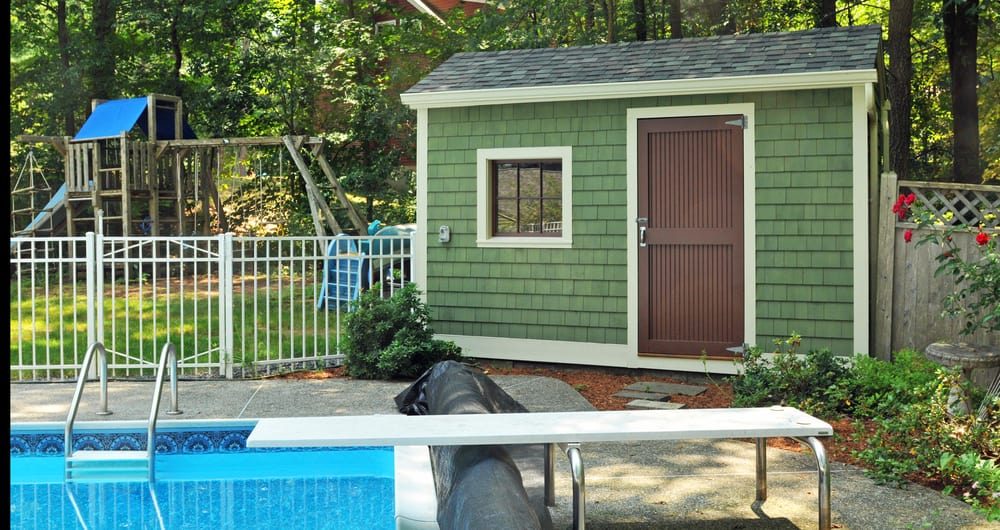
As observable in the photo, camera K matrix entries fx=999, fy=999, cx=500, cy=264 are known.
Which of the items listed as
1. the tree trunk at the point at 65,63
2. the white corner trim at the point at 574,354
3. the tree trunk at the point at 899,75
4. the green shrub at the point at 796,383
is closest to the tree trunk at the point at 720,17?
the tree trunk at the point at 899,75

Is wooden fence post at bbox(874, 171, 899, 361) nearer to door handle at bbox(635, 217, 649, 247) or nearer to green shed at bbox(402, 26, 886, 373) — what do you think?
green shed at bbox(402, 26, 886, 373)

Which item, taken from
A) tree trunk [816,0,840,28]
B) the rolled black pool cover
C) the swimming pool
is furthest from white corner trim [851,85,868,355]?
tree trunk [816,0,840,28]

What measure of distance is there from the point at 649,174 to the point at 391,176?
11.2 m

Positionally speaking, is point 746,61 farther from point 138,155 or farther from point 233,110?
point 233,110

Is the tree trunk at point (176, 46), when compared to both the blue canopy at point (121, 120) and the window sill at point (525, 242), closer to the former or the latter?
the blue canopy at point (121, 120)

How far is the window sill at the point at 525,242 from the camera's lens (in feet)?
29.6

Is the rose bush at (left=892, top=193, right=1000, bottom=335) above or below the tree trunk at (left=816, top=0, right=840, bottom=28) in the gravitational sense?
below

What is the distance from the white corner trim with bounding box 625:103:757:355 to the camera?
27.3 ft

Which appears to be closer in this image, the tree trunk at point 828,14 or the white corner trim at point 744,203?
the white corner trim at point 744,203

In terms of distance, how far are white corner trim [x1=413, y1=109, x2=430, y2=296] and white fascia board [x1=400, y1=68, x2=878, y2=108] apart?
8.2 inches

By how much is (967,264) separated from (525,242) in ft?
12.4

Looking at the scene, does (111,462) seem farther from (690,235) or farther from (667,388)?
(690,235)

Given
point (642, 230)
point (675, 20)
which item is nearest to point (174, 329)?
point (642, 230)

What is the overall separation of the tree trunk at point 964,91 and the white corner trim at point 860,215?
23.9 feet
